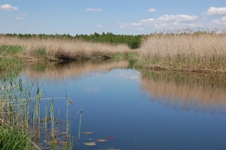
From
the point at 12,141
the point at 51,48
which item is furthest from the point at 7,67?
the point at 12,141

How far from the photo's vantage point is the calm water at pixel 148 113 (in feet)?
17.8

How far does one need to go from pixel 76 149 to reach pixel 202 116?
364 cm

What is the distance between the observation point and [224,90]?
10766 mm

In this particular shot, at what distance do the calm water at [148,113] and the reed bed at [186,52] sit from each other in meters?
2.58

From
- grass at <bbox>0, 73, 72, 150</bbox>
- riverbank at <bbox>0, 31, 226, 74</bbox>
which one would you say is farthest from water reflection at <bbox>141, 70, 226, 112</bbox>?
grass at <bbox>0, 73, 72, 150</bbox>

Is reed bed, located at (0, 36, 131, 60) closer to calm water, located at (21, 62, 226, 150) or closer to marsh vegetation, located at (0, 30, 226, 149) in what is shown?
marsh vegetation, located at (0, 30, 226, 149)

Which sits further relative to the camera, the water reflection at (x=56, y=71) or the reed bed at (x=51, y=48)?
the reed bed at (x=51, y=48)

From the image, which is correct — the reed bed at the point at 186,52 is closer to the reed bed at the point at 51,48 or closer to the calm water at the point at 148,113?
the calm water at the point at 148,113

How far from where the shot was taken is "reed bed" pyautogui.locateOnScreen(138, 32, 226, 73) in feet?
48.2

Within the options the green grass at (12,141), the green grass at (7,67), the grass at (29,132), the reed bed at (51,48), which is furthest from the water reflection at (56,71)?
the green grass at (12,141)

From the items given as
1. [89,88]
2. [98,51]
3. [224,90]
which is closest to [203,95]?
[224,90]

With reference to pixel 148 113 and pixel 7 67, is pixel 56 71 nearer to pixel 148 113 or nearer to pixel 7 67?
pixel 7 67

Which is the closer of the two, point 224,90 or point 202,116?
point 202,116

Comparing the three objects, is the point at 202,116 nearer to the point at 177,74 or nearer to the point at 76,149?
the point at 76,149
